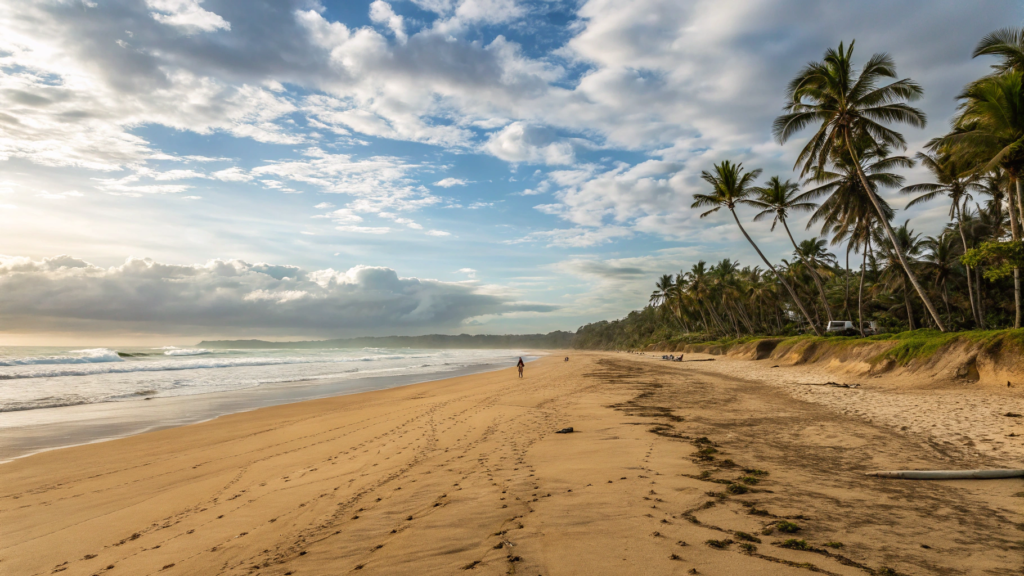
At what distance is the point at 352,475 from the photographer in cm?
646

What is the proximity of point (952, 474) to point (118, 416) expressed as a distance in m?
18.9

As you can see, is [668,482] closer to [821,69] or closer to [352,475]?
[352,475]

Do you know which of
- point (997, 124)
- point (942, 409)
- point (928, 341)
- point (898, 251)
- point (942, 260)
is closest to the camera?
point (942, 409)

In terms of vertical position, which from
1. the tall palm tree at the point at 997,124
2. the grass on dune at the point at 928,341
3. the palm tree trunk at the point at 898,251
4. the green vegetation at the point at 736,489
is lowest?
the green vegetation at the point at 736,489

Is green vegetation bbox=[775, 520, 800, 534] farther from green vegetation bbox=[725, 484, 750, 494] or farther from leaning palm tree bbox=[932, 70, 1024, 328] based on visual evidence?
leaning palm tree bbox=[932, 70, 1024, 328]

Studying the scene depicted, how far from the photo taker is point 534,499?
4887 millimetres

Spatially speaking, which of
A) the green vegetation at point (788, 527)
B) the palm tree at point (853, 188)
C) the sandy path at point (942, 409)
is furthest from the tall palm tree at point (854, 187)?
the green vegetation at point (788, 527)

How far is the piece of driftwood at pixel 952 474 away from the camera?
17.2 ft

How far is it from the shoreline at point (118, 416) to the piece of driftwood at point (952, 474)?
14.5m

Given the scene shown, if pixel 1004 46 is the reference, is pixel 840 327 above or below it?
below

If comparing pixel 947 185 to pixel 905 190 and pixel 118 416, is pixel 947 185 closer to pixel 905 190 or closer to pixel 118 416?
pixel 905 190

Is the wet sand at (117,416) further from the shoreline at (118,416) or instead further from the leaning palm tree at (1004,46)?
the leaning palm tree at (1004,46)

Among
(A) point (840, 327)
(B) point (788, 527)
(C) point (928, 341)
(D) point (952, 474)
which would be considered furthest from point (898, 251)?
(B) point (788, 527)

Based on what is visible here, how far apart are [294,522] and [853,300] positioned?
182ft
